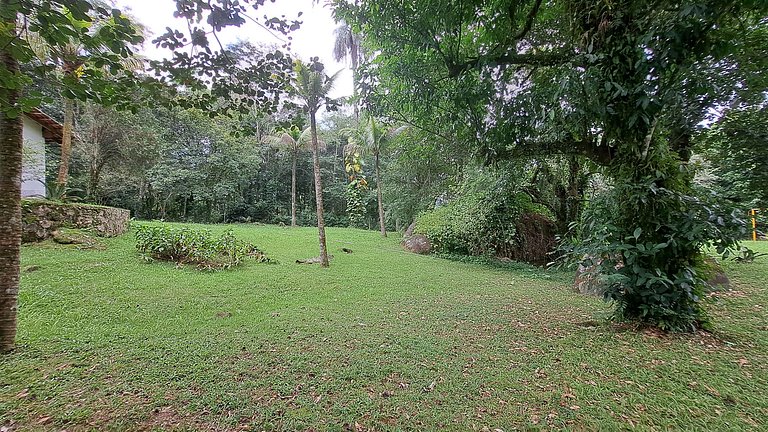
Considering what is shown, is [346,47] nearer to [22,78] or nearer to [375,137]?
[375,137]

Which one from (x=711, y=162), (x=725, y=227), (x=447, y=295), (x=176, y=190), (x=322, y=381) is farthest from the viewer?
(x=176, y=190)

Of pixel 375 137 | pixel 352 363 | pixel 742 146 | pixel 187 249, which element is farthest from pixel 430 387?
pixel 375 137

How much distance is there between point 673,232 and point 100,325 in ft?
18.0

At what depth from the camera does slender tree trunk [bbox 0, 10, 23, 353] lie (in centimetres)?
252

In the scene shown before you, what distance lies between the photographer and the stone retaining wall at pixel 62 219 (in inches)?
245

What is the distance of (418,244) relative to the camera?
1079cm

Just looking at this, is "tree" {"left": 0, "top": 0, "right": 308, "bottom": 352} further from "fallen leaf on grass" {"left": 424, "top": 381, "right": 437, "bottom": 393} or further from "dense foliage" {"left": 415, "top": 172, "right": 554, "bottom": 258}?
"dense foliage" {"left": 415, "top": 172, "right": 554, "bottom": 258}

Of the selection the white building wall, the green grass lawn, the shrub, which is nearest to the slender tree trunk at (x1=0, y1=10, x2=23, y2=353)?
the green grass lawn

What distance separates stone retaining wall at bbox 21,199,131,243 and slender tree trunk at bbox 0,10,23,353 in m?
5.01

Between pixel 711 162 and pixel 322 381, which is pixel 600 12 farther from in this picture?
pixel 322 381

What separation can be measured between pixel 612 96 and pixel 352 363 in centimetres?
312

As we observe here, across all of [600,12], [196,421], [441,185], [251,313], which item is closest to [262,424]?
[196,421]

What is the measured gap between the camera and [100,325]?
3.36 m

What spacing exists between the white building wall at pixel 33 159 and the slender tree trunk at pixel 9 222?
27.6ft
